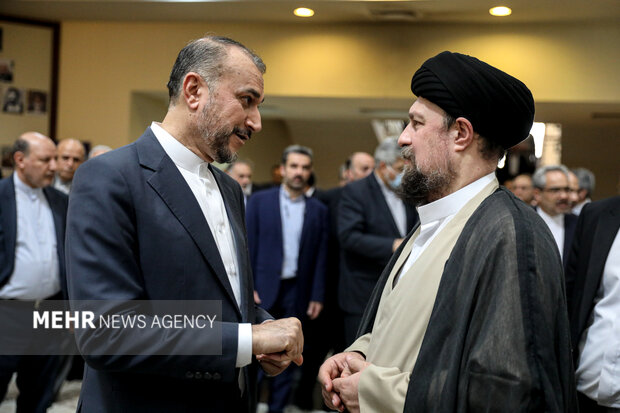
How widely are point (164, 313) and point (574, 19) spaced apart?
577cm

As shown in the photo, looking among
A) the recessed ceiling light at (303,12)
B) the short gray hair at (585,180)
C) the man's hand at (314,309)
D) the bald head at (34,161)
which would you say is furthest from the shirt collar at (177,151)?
the short gray hair at (585,180)

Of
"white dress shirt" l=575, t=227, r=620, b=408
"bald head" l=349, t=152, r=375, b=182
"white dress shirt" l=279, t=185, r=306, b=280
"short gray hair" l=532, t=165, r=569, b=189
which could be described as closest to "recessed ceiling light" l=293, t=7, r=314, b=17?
"bald head" l=349, t=152, r=375, b=182

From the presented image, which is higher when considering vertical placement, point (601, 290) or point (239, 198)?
point (239, 198)

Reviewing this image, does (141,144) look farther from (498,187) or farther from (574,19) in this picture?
(574,19)

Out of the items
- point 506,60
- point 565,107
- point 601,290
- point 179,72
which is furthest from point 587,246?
point 565,107

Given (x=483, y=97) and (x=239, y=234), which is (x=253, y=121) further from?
(x=483, y=97)

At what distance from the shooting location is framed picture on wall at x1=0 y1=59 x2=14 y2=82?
6845mm

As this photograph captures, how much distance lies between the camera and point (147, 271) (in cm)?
175

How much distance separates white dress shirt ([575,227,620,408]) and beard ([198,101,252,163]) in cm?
167

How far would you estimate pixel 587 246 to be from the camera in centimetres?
293

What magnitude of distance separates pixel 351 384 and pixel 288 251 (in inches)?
128

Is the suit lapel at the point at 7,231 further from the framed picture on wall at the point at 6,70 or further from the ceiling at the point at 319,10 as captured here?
the framed picture on wall at the point at 6,70

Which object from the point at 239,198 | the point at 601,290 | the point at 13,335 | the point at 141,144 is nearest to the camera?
the point at 141,144

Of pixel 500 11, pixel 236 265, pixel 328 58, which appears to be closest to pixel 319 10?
pixel 328 58
